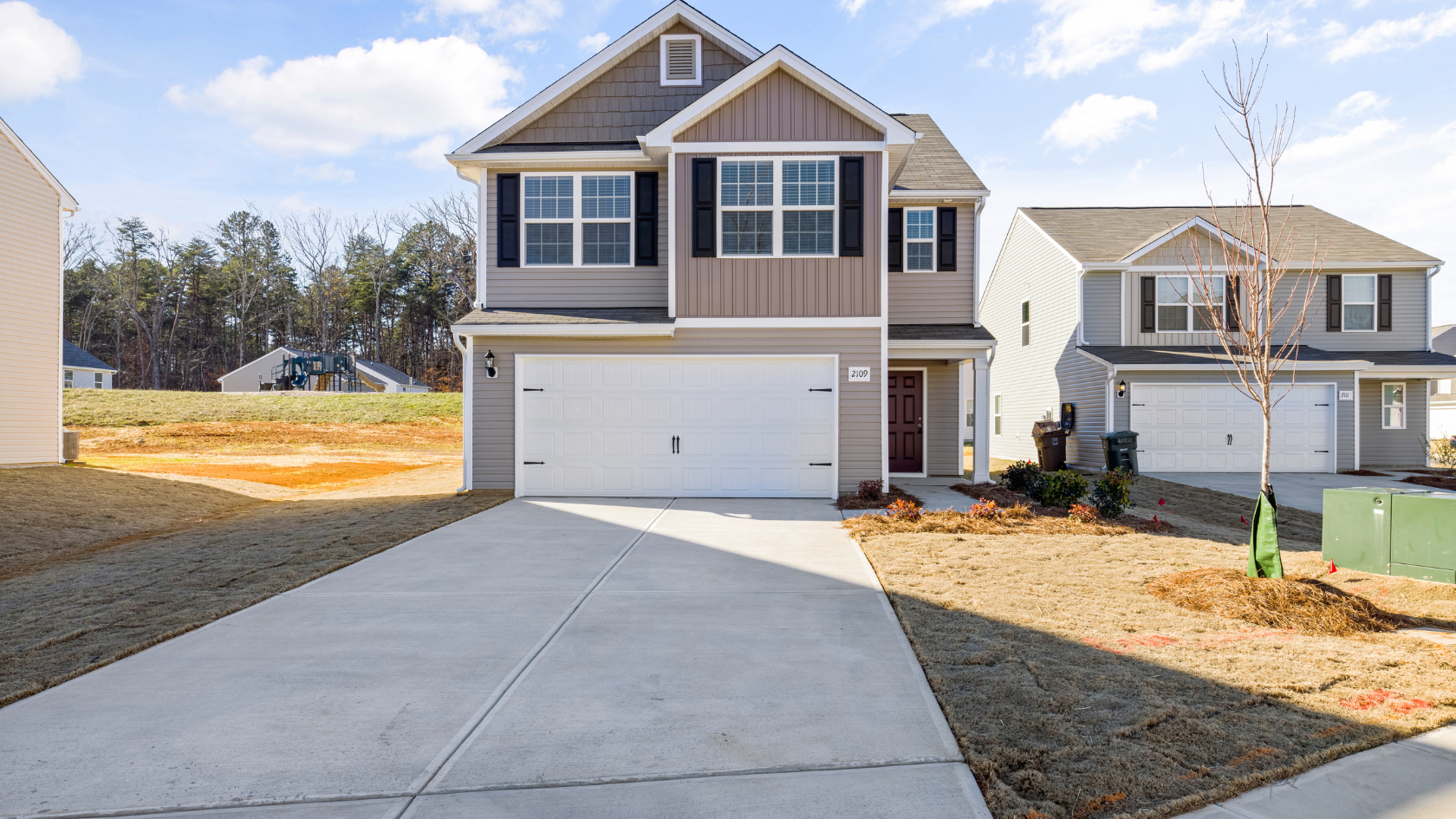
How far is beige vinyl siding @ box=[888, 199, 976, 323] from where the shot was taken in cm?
1428

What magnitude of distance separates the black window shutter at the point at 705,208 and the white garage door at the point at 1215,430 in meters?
11.3

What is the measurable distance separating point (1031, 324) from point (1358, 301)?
7547 millimetres

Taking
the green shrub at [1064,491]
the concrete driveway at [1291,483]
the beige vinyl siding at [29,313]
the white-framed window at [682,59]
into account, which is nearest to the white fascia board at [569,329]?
the white-framed window at [682,59]

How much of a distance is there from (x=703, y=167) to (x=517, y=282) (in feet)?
11.9

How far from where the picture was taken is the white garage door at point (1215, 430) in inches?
676

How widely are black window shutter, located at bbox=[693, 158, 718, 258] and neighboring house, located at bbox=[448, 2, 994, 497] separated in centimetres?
3

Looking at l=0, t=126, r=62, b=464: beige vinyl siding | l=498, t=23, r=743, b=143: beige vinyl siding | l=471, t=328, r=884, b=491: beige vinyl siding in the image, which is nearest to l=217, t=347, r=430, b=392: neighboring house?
l=0, t=126, r=62, b=464: beige vinyl siding

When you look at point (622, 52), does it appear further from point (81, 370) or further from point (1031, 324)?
point (81, 370)

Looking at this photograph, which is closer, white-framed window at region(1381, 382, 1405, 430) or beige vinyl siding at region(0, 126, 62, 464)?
beige vinyl siding at region(0, 126, 62, 464)

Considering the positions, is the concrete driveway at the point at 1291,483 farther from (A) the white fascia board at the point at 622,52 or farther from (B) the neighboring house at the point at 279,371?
(B) the neighboring house at the point at 279,371

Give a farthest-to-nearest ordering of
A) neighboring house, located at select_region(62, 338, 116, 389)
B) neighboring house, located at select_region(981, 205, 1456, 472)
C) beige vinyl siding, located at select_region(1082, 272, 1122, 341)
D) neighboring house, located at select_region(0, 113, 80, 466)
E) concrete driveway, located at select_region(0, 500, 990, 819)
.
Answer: neighboring house, located at select_region(62, 338, 116, 389) < beige vinyl siding, located at select_region(1082, 272, 1122, 341) < neighboring house, located at select_region(981, 205, 1456, 472) < neighboring house, located at select_region(0, 113, 80, 466) < concrete driveway, located at select_region(0, 500, 990, 819)

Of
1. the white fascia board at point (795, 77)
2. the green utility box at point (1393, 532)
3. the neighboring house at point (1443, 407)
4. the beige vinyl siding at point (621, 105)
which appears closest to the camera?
the green utility box at point (1393, 532)

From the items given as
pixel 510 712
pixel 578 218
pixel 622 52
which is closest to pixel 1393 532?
pixel 510 712

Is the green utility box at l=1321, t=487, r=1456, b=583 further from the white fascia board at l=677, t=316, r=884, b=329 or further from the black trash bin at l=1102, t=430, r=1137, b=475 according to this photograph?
the black trash bin at l=1102, t=430, r=1137, b=475
